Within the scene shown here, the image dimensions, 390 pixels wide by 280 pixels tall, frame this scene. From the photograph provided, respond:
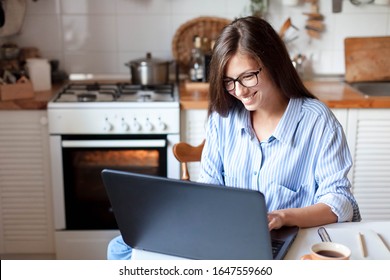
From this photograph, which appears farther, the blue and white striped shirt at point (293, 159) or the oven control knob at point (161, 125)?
the oven control knob at point (161, 125)

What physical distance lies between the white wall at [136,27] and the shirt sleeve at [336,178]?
62.7 inches

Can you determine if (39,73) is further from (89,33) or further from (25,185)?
(25,185)

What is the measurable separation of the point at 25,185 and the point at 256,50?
1638 millimetres

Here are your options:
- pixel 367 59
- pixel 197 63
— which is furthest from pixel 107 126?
pixel 367 59

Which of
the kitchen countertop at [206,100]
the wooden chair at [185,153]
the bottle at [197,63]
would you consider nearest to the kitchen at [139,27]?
the bottle at [197,63]

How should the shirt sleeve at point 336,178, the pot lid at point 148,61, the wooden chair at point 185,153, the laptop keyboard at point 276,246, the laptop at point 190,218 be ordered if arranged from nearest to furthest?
1. the laptop at point 190,218
2. the laptop keyboard at point 276,246
3. the shirt sleeve at point 336,178
4. the wooden chair at point 185,153
5. the pot lid at point 148,61

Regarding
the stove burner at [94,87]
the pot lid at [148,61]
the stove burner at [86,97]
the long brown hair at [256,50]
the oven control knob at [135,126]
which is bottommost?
the oven control knob at [135,126]

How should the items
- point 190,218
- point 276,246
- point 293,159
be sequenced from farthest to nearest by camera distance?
point 293,159, point 276,246, point 190,218

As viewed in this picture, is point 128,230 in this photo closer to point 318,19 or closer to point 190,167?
point 190,167

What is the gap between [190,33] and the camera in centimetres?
316

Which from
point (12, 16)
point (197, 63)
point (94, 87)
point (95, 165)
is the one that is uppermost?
point (12, 16)

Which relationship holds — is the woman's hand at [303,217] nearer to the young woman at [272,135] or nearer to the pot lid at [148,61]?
the young woman at [272,135]

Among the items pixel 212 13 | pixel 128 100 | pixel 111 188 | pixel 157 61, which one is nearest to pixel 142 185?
pixel 111 188

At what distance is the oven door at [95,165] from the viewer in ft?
8.86
